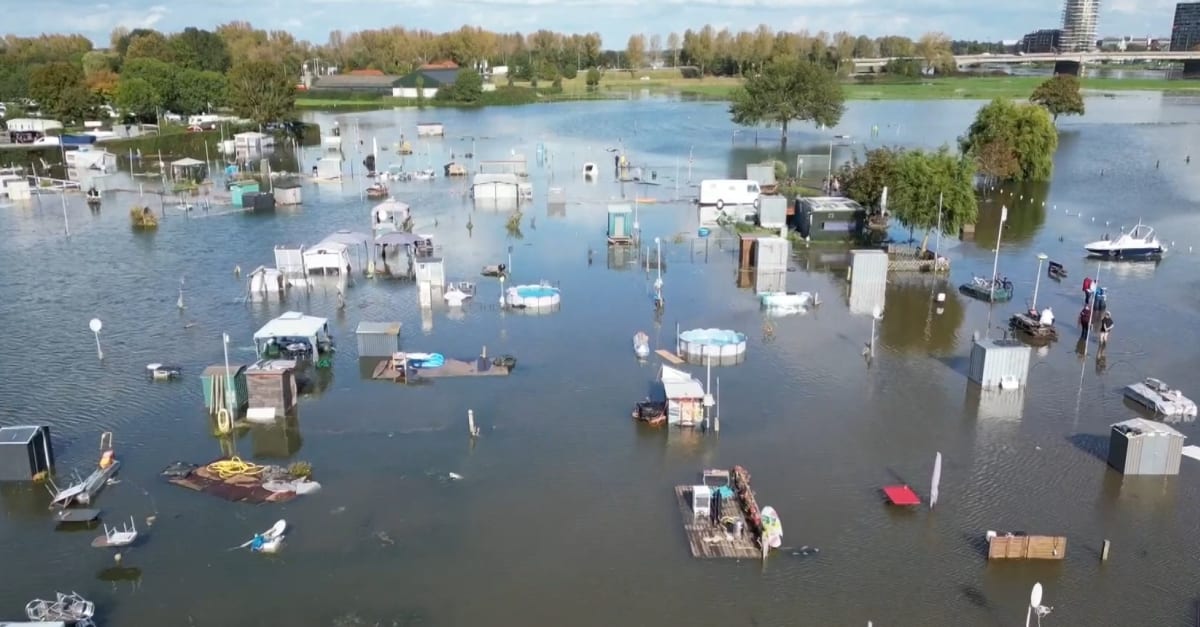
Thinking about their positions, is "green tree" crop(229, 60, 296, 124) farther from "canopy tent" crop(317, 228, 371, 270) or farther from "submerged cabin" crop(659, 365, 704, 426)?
"submerged cabin" crop(659, 365, 704, 426)

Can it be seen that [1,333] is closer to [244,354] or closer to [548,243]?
Result: [244,354]

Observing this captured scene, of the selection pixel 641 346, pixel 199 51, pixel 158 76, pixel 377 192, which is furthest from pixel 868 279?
pixel 199 51

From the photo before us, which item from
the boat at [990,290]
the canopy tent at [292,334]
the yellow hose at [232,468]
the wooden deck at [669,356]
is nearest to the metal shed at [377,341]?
the canopy tent at [292,334]

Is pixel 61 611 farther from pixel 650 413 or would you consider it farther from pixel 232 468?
pixel 650 413

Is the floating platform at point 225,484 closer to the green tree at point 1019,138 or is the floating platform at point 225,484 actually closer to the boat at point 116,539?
the boat at point 116,539

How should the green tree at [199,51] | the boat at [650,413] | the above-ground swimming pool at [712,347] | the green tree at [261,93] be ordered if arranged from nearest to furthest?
the boat at [650,413] → the above-ground swimming pool at [712,347] → the green tree at [261,93] → the green tree at [199,51]

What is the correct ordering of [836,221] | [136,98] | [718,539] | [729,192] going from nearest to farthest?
[718,539] → [836,221] → [729,192] → [136,98]

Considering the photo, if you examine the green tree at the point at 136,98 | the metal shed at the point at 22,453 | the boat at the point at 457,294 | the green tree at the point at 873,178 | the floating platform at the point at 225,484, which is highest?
the green tree at the point at 136,98
